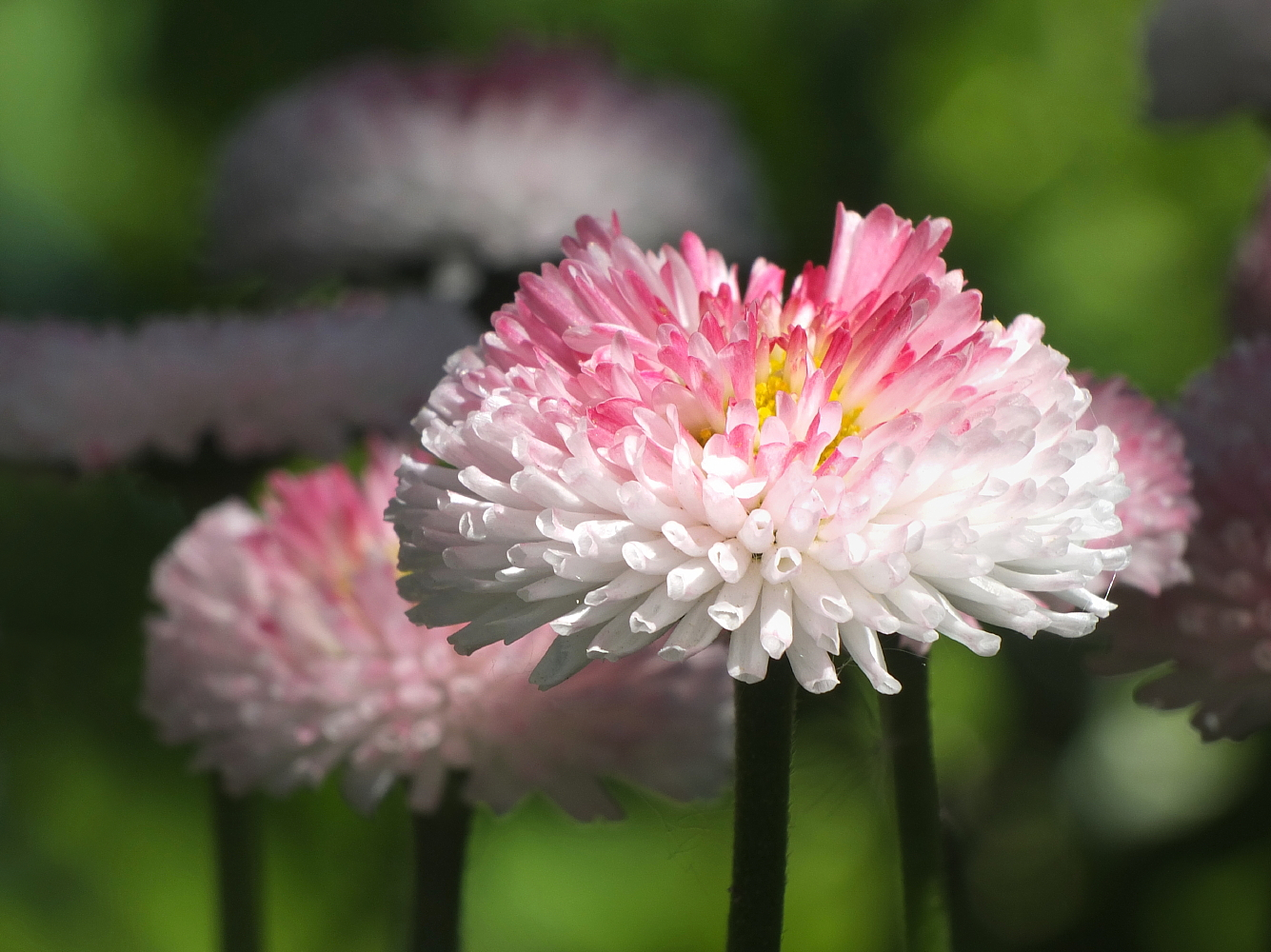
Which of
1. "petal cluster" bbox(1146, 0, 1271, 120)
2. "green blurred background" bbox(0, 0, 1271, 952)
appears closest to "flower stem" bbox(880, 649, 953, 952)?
"green blurred background" bbox(0, 0, 1271, 952)

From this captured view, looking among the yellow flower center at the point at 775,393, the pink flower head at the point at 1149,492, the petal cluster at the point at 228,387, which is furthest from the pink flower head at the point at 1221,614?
the petal cluster at the point at 228,387

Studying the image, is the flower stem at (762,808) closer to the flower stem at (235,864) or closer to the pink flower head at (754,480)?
the pink flower head at (754,480)

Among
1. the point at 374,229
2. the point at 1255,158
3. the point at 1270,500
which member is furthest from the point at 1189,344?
the point at 1270,500

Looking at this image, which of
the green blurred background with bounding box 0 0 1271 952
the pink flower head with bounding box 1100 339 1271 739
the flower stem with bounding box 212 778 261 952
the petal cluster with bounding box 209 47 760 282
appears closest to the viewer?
the pink flower head with bounding box 1100 339 1271 739

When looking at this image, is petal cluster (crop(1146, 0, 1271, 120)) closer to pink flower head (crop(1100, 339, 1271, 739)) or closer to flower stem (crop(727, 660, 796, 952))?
pink flower head (crop(1100, 339, 1271, 739))

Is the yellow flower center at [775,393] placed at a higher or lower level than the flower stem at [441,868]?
higher

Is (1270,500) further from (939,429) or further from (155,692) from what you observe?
(155,692)
